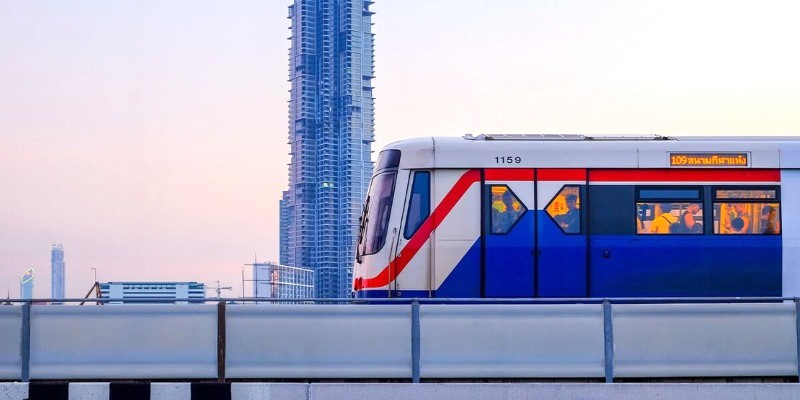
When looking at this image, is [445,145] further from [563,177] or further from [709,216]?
[709,216]

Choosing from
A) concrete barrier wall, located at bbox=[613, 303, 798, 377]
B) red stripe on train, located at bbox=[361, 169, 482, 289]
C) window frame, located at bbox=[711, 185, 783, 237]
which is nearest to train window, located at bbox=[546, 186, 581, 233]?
red stripe on train, located at bbox=[361, 169, 482, 289]

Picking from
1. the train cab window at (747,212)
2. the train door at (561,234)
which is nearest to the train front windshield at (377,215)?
the train door at (561,234)

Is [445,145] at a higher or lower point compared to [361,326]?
higher

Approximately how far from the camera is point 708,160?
2156cm

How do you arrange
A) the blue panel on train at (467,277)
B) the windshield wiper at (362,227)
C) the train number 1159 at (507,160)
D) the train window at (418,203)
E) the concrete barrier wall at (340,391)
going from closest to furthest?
the concrete barrier wall at (340,391), the blue panel on train at (467,277), the train window at (418,203), the train number 1159 at (507,160), the windshield wiper at (362,227)

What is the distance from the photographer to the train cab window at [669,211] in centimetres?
2144

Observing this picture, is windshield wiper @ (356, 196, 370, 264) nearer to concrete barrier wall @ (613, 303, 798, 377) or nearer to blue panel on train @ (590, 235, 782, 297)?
blue panel on train @ (590, 235, 782, 297)

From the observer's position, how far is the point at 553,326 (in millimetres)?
14344

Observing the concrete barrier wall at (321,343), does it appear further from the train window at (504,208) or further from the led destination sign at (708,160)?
the led destination sign at (708,160)

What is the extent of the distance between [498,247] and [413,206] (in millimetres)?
1623

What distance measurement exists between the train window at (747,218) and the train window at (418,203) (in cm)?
506

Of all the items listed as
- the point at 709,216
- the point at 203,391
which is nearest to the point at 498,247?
the point at 709,216

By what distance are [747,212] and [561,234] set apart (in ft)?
11.1

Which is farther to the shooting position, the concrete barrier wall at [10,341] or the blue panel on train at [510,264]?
the blue panel on train at [510,264]
